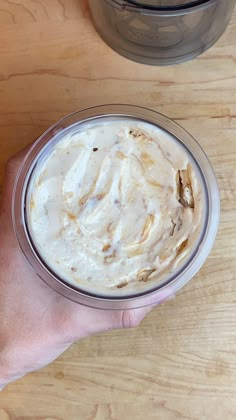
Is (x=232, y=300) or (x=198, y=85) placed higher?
(x=198, y=85)

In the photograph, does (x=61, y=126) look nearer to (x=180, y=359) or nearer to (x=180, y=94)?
(x=180, y=94)

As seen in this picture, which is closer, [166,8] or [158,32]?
[166,8]

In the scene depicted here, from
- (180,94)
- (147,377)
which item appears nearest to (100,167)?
(180,94)

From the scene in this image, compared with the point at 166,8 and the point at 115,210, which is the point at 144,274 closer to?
the point at 115,210

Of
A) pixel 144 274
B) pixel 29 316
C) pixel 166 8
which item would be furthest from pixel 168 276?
pixel 166 8

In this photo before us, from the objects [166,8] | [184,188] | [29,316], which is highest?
[166,8]

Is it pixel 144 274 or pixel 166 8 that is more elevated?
pixel 166 8

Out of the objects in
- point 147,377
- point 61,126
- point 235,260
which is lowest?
point 147,377

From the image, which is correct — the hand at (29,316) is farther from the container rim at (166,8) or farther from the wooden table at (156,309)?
the container rim at (166,8)
